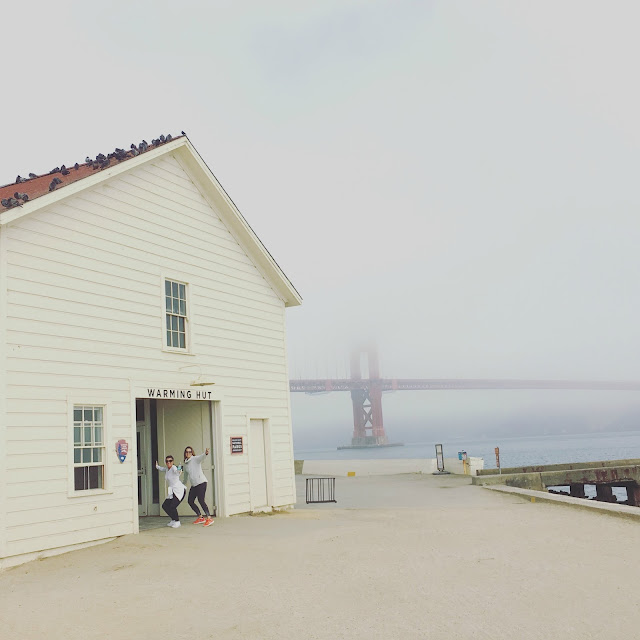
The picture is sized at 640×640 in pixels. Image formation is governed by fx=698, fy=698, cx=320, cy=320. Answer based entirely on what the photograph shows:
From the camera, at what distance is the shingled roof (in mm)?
12242

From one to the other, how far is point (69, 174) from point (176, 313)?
341 centimetres

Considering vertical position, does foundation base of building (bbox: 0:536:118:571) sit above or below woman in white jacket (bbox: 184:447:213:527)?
below

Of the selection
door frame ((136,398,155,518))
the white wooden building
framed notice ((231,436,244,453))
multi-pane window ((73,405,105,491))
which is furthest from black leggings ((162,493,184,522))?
door frame ((136,398,155,518))

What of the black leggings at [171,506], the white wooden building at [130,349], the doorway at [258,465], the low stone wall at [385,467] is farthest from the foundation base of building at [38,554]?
the low stone wall at [385,467]

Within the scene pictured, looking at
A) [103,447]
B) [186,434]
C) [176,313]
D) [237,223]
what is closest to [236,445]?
[186,434]

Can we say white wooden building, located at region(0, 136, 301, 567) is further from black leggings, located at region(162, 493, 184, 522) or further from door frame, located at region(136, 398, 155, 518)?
black leggings, located at region(162, 493, 184, 522)

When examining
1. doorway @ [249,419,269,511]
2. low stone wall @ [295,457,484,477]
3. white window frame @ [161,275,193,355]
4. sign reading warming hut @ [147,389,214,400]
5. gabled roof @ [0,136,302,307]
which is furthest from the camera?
low stone wall @ [295,457,484,477]

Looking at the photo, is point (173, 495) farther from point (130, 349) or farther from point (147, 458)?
point (130, 349)

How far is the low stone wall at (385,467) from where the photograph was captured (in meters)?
30.1

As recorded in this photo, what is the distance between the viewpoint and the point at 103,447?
39.9ft

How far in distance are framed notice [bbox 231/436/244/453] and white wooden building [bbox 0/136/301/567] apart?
1.5 inches

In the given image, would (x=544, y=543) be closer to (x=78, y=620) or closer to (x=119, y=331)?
(x=78, y=620)

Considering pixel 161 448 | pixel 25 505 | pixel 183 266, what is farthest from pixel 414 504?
pixel 25 505

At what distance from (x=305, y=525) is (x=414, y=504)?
18.6 ft
